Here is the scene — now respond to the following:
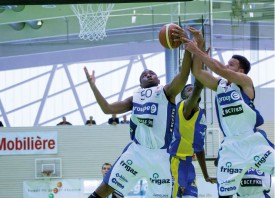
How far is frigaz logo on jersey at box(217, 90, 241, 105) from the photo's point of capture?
7.18 meters

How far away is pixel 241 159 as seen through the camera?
23.3ft

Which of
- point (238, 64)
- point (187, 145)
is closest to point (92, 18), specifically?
point (187, 145)

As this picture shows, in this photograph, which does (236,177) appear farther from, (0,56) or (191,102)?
(0,56)

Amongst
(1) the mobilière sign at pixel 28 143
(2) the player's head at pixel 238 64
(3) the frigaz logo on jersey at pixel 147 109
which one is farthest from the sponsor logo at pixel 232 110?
(1) the mobilière sign at pixel 28 143

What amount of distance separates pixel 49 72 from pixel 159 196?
1360 cm

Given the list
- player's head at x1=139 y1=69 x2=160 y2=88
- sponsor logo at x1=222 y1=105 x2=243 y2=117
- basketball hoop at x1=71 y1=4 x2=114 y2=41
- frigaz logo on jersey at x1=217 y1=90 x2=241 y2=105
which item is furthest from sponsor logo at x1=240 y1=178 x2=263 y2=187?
basketball hoop at x1=71 y1=4 x2=114 y2=41

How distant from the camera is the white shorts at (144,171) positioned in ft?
23.8

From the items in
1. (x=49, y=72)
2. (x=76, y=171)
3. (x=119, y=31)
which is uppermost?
Answer: (x=119, y=31)

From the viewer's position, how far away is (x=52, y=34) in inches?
771

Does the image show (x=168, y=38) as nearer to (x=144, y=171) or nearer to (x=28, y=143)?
(x=144, y=171)

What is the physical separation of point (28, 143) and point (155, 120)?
1024cm

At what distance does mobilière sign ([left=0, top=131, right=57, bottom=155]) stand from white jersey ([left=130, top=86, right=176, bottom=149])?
9.94m

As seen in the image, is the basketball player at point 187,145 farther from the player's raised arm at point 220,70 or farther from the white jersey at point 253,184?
the player's raised arm at point 220,70

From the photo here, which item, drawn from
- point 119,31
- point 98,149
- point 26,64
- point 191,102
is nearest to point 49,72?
point 26,64
